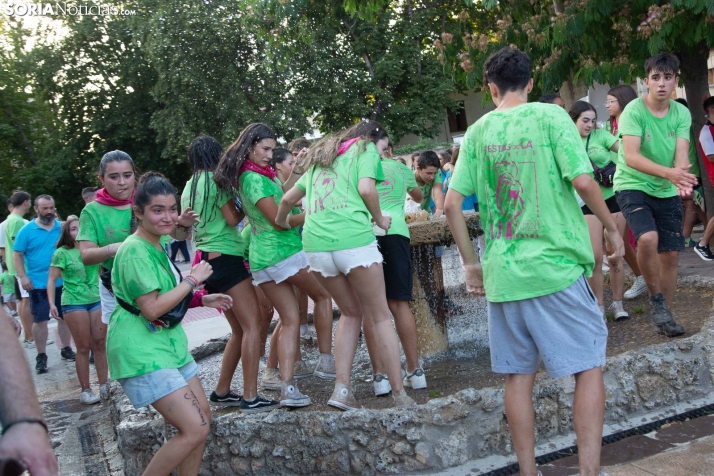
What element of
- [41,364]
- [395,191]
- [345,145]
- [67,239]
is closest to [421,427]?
[345,145]

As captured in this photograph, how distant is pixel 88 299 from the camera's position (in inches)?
263

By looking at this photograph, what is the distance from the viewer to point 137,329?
11.4 ft

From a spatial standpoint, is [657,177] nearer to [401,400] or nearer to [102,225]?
[401,400]

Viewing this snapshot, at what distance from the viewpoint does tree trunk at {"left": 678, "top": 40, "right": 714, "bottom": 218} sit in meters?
9.23

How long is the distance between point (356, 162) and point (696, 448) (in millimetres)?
2408

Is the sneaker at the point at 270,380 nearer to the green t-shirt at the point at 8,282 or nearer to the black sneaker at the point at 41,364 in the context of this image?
the black sneaker at the point at 41,364

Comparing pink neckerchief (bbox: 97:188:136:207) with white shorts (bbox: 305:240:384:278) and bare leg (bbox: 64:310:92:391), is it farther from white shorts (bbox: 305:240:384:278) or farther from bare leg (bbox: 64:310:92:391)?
bare leg (bbox: 64:310:92:391)

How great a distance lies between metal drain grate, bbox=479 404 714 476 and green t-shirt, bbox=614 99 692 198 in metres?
1.69

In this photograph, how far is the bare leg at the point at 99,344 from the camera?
6.54m

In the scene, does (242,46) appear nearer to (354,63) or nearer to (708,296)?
(354,63)

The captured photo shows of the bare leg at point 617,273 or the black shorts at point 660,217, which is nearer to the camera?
the black shorts at point 660,217

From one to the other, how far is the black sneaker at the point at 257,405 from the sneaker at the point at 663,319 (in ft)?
8.87

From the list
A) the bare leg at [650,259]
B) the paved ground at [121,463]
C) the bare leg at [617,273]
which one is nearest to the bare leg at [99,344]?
the paved ground at [121,463]

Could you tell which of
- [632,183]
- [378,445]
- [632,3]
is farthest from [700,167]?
[378,445]
